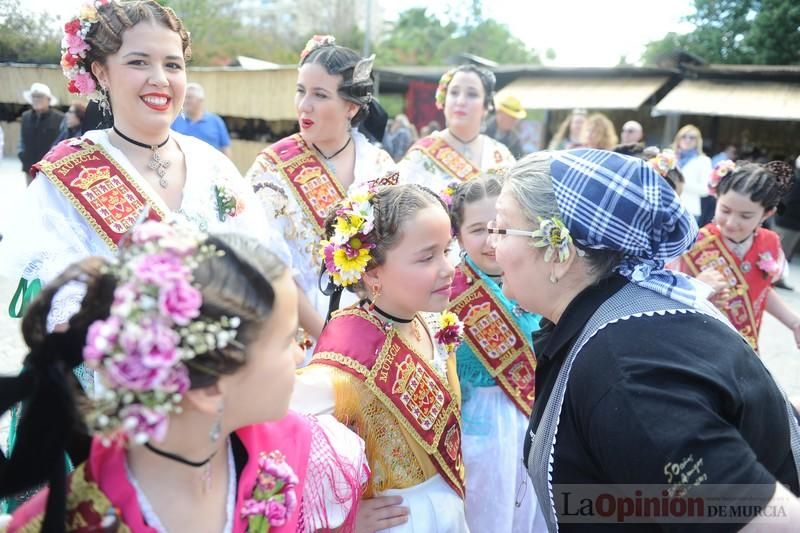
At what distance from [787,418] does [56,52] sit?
3137mm

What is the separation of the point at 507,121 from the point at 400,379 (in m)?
5.79

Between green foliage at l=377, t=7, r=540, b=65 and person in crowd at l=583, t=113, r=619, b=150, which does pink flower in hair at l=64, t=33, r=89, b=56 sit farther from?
green foliage at l=377, t=7, r=540, b=65

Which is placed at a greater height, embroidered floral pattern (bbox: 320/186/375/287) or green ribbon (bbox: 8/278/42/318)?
embroidered floral pattern (bbox: 320/186/375/287)

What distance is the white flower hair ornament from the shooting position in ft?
5.38

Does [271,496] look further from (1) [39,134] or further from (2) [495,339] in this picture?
(1) [39,134]

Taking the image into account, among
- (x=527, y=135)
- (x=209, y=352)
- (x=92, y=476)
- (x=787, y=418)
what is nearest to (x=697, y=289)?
(x=787, y=418)

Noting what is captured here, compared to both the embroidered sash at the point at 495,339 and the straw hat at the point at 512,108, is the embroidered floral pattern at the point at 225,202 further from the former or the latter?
the straw hat at the point at 512,108

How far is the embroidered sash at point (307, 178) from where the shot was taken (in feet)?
10.9

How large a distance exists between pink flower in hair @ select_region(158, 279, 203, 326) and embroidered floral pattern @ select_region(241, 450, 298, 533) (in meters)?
0.50

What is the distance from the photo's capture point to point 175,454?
1309mm

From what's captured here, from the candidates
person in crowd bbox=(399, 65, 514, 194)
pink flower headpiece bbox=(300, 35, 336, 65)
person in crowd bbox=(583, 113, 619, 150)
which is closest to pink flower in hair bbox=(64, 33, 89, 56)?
pink flower headpiece bbox=(300, 35, 336, 65)

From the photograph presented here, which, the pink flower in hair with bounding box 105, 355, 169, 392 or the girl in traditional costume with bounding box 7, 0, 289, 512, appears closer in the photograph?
the pink flower in hair with bounding box 105, 355, 169, 392

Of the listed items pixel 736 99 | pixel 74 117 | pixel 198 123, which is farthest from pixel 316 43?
pixel 736 99

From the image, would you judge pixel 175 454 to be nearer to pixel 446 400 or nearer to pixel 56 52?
pixel 446 400
